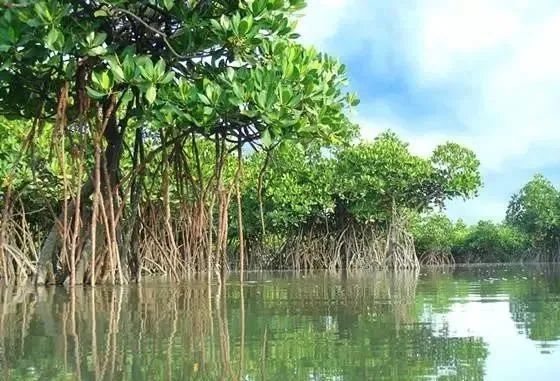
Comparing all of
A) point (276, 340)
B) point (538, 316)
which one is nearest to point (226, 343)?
point (276, 340)

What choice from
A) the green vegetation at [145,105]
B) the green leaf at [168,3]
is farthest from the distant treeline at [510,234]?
the green leaf at [168,3]

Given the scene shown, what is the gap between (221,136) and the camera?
6.84m

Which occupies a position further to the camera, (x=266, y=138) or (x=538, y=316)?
(x=266, y=138)

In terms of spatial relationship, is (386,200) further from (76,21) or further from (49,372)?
(49,372)

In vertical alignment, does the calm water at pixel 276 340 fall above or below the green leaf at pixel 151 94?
below

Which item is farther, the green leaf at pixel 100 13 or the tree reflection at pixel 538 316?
the green leaf at pixel 100 13

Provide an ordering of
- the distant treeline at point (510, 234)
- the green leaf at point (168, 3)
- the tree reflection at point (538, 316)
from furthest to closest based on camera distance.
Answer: the distant treeline at point (510, 234) → the green leaf at point (168, 3) → the tree reflection at point (538, 316)

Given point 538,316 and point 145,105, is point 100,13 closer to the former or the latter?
point 145,105

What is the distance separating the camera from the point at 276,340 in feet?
10.8

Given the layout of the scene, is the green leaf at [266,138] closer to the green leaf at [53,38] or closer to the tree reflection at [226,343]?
the tree reflection at [226,343]

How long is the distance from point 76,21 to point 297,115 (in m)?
2.08

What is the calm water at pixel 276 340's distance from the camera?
100.0 inches

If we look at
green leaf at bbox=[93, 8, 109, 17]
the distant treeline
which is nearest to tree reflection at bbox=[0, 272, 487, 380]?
green leaf at bbox=[93, 8, 109, 17]

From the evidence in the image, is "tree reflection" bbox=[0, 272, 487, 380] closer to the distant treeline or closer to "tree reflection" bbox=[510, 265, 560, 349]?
"tree reflection" bbox=[510, 265, 560, 349]
